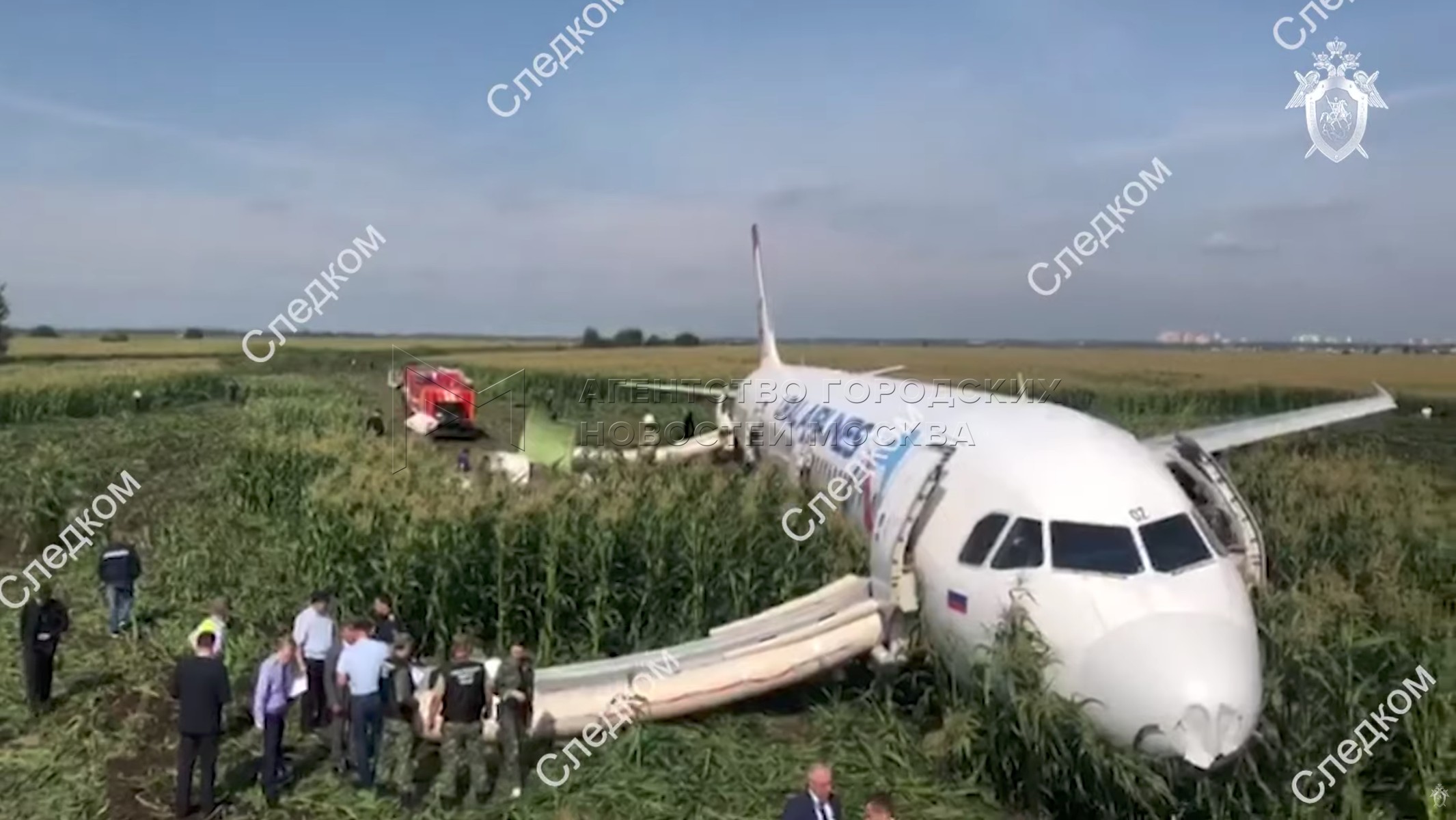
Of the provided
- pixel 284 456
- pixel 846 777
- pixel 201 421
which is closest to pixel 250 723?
pixel 846 777

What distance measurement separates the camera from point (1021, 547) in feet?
35.1

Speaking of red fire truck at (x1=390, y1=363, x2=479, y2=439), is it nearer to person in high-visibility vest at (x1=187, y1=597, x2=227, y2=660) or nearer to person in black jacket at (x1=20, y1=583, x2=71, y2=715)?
person in black jacket at (x1=20, y1=583, x2=71, y2=715)

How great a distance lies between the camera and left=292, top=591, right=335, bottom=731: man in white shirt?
12.8 metres

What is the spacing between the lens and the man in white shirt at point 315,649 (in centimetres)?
1281

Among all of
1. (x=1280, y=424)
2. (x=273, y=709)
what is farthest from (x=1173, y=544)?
(x=1280, y=424)

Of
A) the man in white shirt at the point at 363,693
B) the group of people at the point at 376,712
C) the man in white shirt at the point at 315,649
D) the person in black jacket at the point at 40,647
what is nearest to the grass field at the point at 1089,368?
the man in white shirt at the point at 315,649

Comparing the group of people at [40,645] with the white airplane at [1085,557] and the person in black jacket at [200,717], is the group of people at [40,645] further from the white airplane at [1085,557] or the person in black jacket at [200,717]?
the white airplane at [1085,557]

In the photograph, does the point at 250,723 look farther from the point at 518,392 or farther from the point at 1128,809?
the point at 518,392

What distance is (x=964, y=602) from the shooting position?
10898mm

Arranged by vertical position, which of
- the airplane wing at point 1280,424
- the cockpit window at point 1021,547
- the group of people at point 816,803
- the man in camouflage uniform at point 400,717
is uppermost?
the airplane wing at point 1280,424

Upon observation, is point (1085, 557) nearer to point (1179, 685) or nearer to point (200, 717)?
point (1179, 685)

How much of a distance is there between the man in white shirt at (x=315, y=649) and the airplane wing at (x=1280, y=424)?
564 inches

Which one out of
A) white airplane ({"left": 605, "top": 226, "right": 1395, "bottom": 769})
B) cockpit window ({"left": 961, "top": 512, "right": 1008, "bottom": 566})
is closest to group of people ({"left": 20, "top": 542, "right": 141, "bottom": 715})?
white airplane ({"left": 605, "top": 226, "right": 1395, "bottom": 769})

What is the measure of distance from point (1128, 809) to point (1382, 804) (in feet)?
10.1
